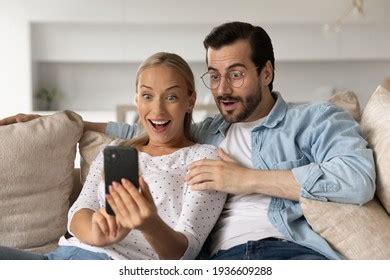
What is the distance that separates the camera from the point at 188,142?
1076 millimetres

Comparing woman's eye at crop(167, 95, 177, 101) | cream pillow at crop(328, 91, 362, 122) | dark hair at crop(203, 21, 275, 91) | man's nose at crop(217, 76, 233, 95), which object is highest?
dark hair at crop(203, 21, 275, 91)

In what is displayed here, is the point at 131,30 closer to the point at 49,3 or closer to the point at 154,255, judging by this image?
A: the point at 49,3

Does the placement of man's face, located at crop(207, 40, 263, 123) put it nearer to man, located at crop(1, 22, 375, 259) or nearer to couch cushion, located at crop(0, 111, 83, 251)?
man, located at crop(1, 22, 375, 259)

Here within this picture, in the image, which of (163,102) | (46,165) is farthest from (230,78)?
(46,165)

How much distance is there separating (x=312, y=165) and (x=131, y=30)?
2.65 m

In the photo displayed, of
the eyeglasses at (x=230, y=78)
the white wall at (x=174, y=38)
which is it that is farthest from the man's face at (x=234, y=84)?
the white wall at (x=174, y=38)

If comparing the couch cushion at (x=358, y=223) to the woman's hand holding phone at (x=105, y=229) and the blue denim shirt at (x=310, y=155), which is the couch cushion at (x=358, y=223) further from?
the woman's hand holding phone at (x=105, y=229)

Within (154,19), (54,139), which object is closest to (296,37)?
(154,19)

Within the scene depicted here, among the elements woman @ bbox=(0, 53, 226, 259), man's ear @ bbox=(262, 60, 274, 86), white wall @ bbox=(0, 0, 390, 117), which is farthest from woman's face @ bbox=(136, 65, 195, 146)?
white wall @ bbox=(0, 0, 390, 117)

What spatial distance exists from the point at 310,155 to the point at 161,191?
0.78 feet

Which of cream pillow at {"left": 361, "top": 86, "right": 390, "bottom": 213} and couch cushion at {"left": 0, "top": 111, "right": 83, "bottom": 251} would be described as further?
couch cushion at {"left": 0, "top": 111, "right": 83, "bottom": 251}

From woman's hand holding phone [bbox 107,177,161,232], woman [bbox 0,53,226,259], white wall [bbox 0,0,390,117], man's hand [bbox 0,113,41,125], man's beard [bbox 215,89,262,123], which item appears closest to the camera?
woman's hand holding phone [bbox 107,177,161,232]

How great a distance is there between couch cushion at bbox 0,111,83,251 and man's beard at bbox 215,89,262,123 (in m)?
0.30

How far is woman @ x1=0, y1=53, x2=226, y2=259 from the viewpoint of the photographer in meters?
Answer: 0.94
